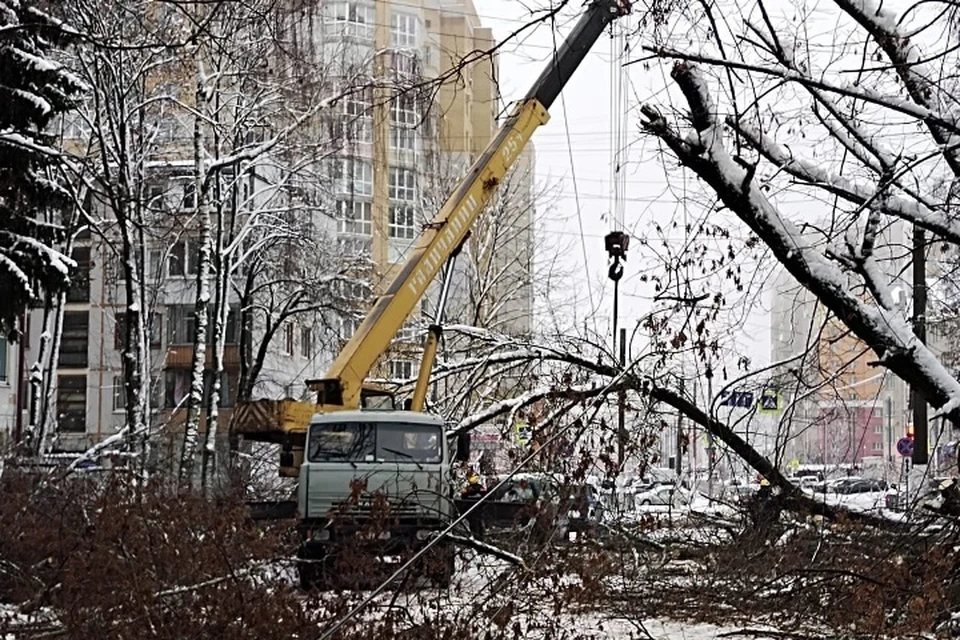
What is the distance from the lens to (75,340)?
211ft

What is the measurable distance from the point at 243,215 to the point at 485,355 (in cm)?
1682

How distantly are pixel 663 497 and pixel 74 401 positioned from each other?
51456 millimetres

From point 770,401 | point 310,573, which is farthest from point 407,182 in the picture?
point 310,573

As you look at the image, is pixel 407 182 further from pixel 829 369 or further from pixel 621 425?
pixel 829 369

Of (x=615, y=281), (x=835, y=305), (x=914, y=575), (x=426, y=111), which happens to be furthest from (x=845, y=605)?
(x=615, y=281)

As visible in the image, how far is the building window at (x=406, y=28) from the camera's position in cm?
5919

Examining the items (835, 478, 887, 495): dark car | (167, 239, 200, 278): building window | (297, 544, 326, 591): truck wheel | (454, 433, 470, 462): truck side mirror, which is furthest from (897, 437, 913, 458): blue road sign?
(297, 544, 326, 591): truck wheel

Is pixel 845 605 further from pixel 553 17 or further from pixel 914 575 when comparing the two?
pixel 553 17

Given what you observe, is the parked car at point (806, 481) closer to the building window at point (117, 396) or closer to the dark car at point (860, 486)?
the dark car at point (860, 486)

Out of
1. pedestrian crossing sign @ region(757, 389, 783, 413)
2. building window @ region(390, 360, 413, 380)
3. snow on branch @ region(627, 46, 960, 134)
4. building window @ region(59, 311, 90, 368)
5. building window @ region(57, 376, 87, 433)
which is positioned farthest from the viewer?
building window @ region(59, 311, 90, 368)

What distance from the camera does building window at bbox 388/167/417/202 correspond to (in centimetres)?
3869

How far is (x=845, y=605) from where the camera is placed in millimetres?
9500

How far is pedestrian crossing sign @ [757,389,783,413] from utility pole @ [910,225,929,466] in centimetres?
108

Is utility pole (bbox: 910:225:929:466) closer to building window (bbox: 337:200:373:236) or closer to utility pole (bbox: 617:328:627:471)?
utility pole (bbox: 617:328:627:471)
